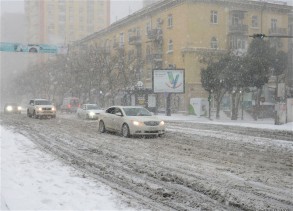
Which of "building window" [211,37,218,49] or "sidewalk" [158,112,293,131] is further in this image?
"building window" [211,37,218,49]

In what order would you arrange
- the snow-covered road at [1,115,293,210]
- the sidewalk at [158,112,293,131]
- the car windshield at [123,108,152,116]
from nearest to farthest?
1. the snow-covered road at [1,115,293,210]
2. the car windshield at [123,108,152,116]
3. the sidewalk at [158,112,293,131]

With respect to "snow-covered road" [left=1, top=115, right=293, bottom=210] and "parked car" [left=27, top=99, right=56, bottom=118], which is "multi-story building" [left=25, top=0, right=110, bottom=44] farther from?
"snow-covered road" [left=1, top=115, right=293, bottom=210]

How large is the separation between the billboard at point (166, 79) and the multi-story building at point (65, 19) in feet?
292

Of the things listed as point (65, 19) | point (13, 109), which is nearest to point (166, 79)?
point (13, 109)

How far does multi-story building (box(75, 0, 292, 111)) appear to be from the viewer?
54500 millimetres

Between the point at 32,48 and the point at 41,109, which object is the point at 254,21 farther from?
the point at 41,109

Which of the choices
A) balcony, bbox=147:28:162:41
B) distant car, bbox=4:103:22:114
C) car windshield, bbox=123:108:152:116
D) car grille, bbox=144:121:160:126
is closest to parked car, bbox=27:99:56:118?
distant car, bbox=4:103:22:114

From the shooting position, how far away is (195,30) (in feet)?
180

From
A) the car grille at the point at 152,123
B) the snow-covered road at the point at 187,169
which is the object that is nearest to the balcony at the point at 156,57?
the car grille at the point at 152,123

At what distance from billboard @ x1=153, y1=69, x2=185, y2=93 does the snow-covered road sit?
25.1 m

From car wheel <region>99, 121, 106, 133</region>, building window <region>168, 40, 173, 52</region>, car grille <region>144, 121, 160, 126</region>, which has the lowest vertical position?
car wheel <region>99, 121, 106, 133</region>

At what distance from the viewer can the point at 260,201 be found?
7523 mm

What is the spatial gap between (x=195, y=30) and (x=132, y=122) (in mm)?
38780

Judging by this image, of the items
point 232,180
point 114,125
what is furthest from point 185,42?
point 232,180
